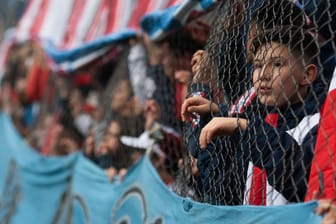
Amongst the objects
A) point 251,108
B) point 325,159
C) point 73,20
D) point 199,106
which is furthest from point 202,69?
point 73,20

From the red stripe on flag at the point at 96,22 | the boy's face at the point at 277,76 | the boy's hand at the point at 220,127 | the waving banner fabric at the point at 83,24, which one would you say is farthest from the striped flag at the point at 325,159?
the red stripe on flag at the point at 96,22

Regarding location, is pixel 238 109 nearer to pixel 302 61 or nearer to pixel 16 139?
pixel 302 61

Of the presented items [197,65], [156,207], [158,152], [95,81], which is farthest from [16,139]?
[197,65]

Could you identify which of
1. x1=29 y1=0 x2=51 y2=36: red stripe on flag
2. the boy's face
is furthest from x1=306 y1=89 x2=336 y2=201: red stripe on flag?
x1=29 y1=0 x2=51 y2=36: red stripe on flag

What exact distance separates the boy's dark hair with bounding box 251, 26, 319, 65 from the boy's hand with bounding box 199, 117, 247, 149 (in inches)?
11.9

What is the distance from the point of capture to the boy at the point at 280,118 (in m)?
2.94

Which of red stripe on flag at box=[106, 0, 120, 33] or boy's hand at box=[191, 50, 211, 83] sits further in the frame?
red stripe on flag at box=[106, 0, 120, 33]

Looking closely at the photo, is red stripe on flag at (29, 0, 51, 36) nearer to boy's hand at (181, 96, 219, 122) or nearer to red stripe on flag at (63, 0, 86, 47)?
red stripe on flag at (63, 0, 86, 47)

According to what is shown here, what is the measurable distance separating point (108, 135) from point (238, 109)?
7.67 ft

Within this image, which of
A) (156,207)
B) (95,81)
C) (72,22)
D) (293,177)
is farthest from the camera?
(72,22)

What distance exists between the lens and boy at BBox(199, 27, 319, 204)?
294 centimetres

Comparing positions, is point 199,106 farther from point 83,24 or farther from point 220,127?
point 83,24

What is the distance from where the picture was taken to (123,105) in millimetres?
5516

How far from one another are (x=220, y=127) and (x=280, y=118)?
0.23 meters
